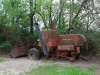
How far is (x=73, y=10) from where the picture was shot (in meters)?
10.9

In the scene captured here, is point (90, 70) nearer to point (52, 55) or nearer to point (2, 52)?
point (52, 55)

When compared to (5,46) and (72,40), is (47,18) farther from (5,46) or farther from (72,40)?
(72,40)

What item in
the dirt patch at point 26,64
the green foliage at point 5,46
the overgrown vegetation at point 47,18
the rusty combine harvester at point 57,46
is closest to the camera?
the dirt patch at point 26,64

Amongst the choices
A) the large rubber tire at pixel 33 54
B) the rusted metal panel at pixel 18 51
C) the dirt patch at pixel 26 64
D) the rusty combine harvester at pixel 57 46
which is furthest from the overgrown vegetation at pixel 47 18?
the large rubber tire at pixel 33 54

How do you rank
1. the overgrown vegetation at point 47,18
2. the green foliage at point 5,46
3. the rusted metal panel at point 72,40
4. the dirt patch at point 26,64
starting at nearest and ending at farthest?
1. the dirt patch at point 26,64
2. the rusted metal panel at point 72,40
3. the overgrown vegetation at point 47,18
4. the green foliage at point 5,46

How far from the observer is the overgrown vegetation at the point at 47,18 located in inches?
365

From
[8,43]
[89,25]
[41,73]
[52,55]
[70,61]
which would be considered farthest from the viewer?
[8,43]

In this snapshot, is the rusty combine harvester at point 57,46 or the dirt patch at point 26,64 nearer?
the dirt patch at point 26,64

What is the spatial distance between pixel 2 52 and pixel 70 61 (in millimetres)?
4938

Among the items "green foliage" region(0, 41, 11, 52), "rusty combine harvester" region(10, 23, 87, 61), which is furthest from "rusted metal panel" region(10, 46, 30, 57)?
"green foliage" region(0, 41, 11, 52)

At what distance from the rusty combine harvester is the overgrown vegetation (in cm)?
141

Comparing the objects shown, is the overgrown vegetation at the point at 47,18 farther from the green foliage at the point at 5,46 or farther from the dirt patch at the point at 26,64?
the dirt patch at the point at 26,64

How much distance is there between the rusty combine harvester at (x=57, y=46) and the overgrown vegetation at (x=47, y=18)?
1411mm

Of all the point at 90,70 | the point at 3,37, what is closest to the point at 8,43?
the point at 3,37
